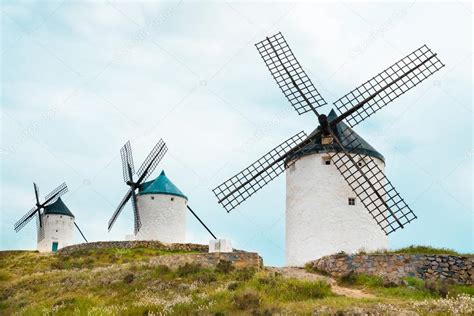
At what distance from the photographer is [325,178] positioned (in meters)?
21.9

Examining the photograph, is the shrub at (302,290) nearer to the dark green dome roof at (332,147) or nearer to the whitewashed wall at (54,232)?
the dark green dome roof at (332,147)

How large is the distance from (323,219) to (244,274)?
4925 mm

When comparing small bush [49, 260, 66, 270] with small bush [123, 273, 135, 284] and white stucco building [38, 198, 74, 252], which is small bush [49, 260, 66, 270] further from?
small bush [123, 273, 135, 284]

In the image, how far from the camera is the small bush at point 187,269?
18641 millimetres

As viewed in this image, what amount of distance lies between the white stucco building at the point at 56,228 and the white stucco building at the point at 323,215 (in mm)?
25295

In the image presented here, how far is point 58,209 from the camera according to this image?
144 ft

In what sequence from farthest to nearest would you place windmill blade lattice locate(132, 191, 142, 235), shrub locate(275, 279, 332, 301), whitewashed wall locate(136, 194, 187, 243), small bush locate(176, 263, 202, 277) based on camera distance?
whitewashed wall locate(136, 194, 187, 243) < windmill blade lattice locate(132, 191, 142, 235) < small bush locate(176, 263, 202, 277) < shrub locate(275, 279, 332, 301)

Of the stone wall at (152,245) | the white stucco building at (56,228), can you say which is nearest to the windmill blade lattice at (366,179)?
the stone wall at (152,245)

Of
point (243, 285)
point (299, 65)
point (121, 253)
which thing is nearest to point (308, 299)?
point (243, 285)

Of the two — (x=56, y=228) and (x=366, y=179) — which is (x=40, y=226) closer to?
(x=56, y=228)

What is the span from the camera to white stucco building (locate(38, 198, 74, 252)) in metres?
42.8

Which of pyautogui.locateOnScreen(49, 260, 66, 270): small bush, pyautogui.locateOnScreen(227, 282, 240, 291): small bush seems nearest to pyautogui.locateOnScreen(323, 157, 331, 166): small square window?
pyautogui.locateOnScreen(227, 282, 240, 291): small bush

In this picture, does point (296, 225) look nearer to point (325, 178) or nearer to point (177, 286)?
point (325, 178)

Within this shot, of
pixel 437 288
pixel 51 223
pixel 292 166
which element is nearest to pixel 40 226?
pixel 51 223
